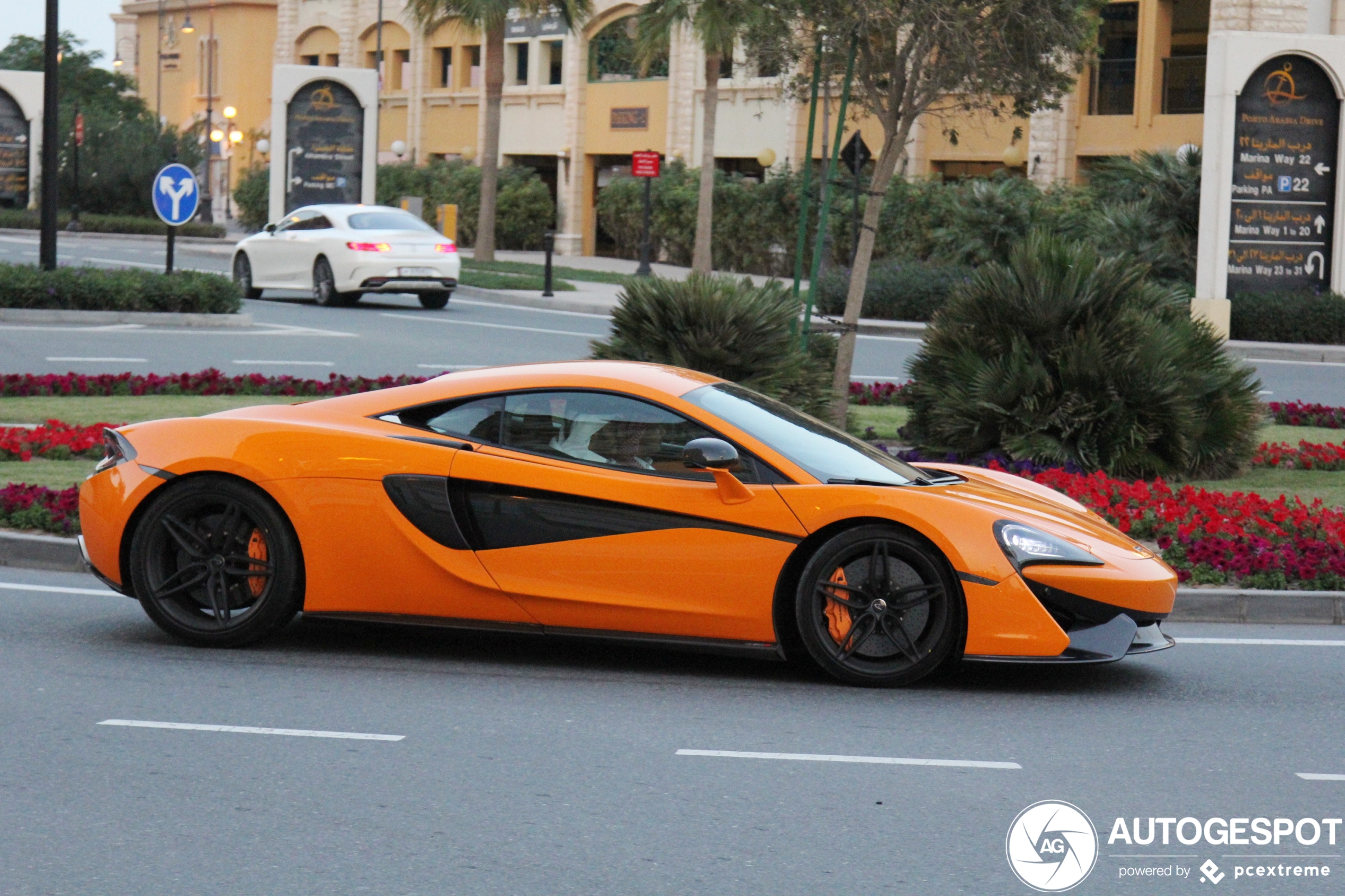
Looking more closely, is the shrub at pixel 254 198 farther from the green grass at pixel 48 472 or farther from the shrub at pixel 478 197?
the green grass at pixel 48 472

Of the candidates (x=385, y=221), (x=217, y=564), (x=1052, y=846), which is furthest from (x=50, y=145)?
(x=1052, y=846)

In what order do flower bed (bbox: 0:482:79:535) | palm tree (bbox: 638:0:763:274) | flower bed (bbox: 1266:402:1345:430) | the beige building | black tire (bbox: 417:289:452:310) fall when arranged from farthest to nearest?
the beige building < palm tree (bbox: 638:0:763:274) < black tire (bbox: 417:289:452:310) < flower bed (bbox: 1266:402:1345:430) < flower bed (bbox: 0:482:79:535)

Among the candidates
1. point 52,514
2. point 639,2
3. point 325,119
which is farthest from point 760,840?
point 639,2

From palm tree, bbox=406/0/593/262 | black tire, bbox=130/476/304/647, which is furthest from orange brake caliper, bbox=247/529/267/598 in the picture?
palm tree, bbox=406/0/593/262

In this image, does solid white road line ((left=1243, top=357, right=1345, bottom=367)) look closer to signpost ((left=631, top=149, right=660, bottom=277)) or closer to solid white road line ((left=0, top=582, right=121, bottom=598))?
signpost ((left=631, top=149, right=660, bottom=277))

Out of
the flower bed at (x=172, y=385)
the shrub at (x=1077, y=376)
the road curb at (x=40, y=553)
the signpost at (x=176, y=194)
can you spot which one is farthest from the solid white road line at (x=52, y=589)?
the signpost at (x=176, y=194)

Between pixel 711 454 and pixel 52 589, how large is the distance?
3.71 m

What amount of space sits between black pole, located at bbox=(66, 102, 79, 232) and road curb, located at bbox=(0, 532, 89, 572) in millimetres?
45945

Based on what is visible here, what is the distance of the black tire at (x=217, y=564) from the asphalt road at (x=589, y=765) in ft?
0.48

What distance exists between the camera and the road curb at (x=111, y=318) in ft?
75.2

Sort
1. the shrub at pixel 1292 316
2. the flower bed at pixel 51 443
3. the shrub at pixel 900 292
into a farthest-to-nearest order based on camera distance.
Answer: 1. the shrub at pixel 900 292
2. the shrub at pixel 1292 316
3. the flower bed at pixel 51 443

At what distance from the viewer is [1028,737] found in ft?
19.6

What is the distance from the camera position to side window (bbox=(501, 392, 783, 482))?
673cm

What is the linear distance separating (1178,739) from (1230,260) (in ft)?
69.6
